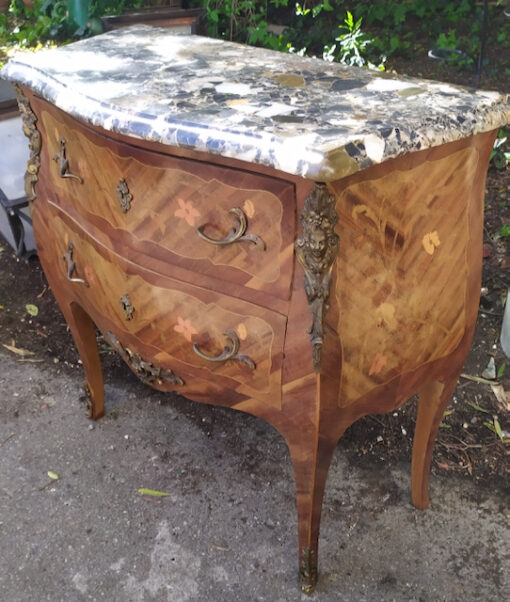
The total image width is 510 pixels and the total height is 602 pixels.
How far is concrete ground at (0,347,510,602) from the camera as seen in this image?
176cm

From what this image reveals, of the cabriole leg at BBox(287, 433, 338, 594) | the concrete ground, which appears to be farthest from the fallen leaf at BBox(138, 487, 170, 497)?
the cabriole leg at BBox(287, 433, 338, 594)

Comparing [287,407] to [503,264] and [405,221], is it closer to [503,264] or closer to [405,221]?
[405,221]

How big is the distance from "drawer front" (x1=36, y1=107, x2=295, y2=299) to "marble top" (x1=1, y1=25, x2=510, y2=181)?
0.28 feet

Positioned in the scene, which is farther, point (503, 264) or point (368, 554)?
point (503, 264)

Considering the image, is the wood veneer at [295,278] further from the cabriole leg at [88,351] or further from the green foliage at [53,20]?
the green foliage at [53,20]

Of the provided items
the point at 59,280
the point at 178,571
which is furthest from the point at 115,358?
the point at 178,571

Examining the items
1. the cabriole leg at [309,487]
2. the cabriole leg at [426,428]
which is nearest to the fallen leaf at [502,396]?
the cabriole leg at [426,428]

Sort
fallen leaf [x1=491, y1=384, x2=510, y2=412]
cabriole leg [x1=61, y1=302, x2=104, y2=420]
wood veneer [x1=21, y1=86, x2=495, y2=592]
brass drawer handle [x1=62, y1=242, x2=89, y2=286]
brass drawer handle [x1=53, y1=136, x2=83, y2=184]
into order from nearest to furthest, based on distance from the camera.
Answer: wood veneer [x1=21, y1=86, x2=495, y2=592]
brass drawer handle [x1=53, y1=136, x2=83, y2=184]
brass drawer handle [x1=62, y1=242, x2=89, y2=286]
cabriole leg [x1=61, y1=302, x2=104, y2=420]
fallen leaf [x1=491, y1=384, x2=510, y2=412]

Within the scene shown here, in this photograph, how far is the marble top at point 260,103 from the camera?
1.07 meters

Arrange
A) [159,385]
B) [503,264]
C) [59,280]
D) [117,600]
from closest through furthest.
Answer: [159,385], [117,600], [59,280], [503,264]

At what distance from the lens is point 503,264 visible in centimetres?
279

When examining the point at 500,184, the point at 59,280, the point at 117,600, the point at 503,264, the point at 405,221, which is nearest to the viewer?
the point at 405,221

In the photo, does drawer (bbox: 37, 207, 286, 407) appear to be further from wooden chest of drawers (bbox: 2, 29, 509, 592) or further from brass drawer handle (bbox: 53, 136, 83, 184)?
brass drawer handle (bbox: 53, 136, 83, 184)

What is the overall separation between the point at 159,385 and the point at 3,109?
1856 millimetres
